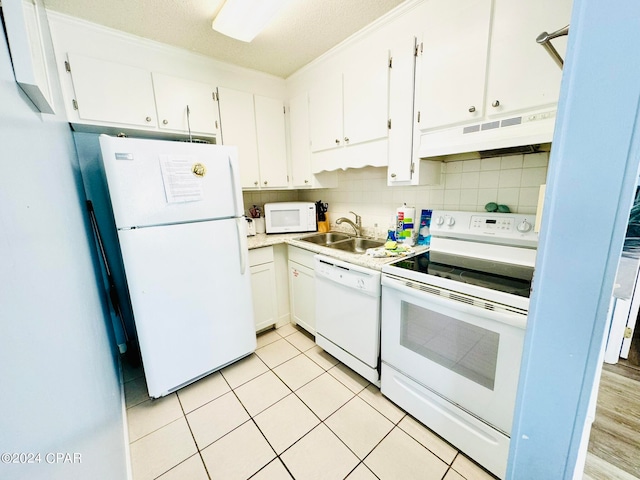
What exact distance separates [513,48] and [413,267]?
3.67 ft

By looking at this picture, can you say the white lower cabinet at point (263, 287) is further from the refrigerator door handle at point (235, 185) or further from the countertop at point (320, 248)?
the refrigerator door handle at point (235, 185)

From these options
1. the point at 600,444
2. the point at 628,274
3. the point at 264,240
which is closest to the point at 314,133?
the point at 264,240

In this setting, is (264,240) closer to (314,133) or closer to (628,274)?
(314,133)

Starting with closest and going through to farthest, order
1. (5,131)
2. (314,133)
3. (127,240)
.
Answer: (5,131)
(127,240)
(314,133)

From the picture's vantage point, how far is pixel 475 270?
4.30 ft

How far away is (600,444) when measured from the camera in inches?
49.9

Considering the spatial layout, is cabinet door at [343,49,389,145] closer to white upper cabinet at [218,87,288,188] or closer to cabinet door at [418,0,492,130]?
cabinet door at [418,0,492,130]

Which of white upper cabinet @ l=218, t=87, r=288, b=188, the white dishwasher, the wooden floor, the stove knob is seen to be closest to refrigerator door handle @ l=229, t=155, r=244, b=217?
white upper cabinet @ l=218, t=87, r=288, b=188

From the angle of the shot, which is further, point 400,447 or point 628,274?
point 400,447

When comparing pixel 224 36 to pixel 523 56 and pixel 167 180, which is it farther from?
pixel 523 56

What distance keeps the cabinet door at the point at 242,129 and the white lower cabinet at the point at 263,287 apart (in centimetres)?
67

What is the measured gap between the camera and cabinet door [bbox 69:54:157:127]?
155 centimetres

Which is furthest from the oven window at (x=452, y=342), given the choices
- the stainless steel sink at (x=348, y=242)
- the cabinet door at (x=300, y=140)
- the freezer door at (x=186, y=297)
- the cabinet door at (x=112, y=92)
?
the cabinet door at (x=112, y=92)

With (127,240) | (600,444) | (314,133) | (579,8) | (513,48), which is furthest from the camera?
(314,133)
